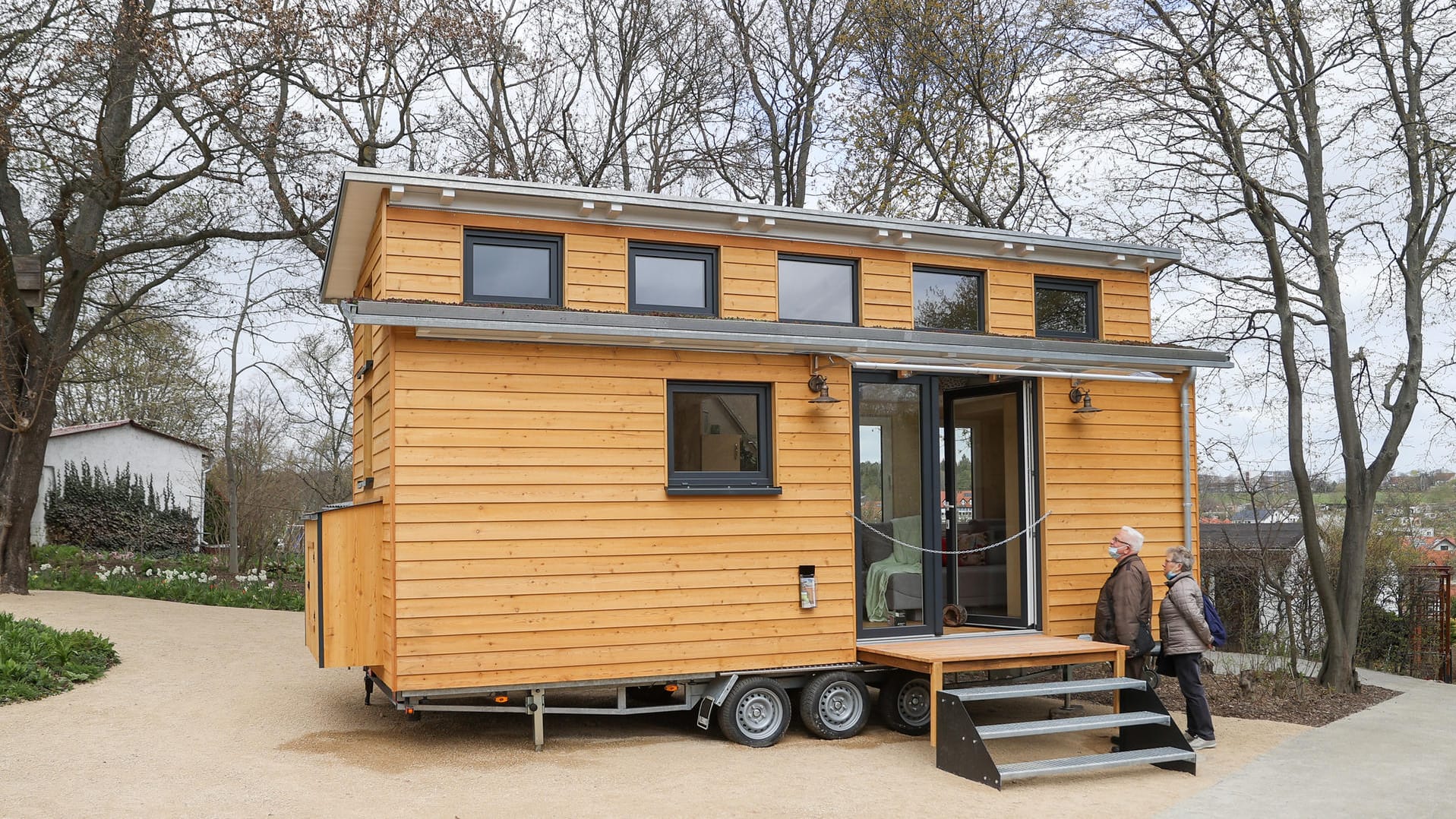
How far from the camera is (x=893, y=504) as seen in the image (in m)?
9.99

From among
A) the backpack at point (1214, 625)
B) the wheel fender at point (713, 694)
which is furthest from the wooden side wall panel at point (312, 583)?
the backpack at point (1214, 625)

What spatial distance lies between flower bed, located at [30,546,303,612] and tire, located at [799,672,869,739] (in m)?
11.2

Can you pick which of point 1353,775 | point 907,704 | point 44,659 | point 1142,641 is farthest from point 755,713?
point 44,659

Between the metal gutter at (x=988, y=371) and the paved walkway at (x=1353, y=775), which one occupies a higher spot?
the metal gutter at (x=988, y=371)

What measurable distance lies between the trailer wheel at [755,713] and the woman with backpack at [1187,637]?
10.9 feet

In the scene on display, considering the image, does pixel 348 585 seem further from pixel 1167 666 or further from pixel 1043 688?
pixel 1167 666

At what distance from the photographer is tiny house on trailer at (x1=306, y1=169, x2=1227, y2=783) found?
26.9 ft

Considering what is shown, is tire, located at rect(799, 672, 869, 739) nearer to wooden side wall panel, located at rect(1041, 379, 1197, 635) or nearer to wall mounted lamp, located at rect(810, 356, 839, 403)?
wooden side wall panel, located at rect(1041, 379, 1197, 635)

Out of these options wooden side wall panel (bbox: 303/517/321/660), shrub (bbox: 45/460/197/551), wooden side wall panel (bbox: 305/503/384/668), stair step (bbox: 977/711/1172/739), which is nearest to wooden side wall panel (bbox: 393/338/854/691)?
wooden side wall panel (bbox: 305/503/384/668)

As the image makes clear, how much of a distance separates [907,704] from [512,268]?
16.6ft

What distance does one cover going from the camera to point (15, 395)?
52.9 ft

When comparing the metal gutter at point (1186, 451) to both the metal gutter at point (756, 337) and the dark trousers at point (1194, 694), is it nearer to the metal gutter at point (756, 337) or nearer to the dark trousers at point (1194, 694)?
the metal gutter at point (756, 337)

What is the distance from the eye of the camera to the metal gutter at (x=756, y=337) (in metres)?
7.96

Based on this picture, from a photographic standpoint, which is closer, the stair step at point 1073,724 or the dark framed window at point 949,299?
the stair step at point 1073,724
